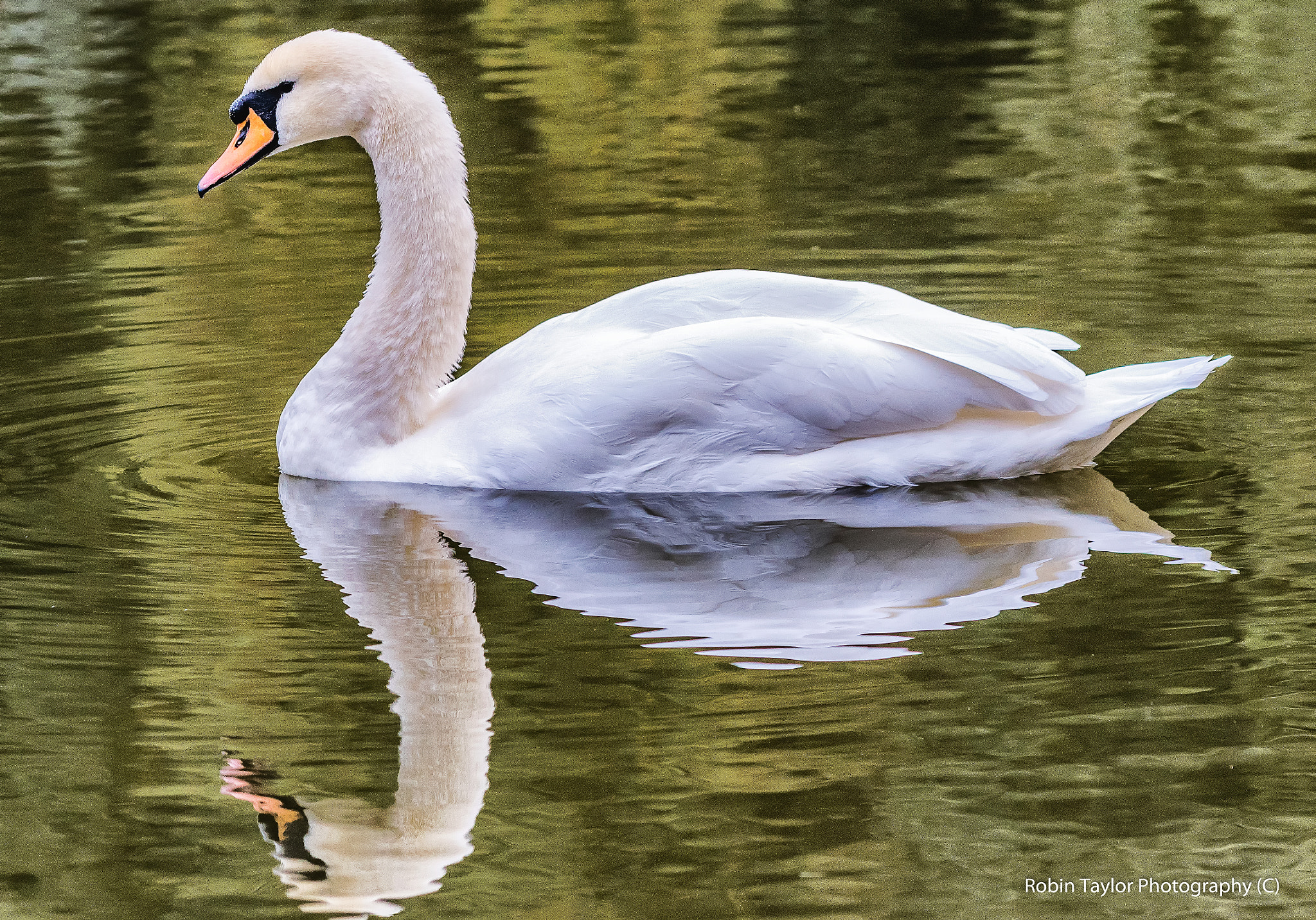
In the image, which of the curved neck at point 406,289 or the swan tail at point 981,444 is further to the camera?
the curved neck at point 406,289

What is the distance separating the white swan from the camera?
22.1ft

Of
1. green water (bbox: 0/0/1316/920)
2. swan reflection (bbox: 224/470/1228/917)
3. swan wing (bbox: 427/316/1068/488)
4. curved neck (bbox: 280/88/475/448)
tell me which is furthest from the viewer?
curved neck (bbox: 280/88/475/448)

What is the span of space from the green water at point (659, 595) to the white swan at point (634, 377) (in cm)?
18

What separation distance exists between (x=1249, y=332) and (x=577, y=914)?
5453 mm

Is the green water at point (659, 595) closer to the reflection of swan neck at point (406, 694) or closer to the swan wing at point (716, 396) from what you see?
the reflection of swan neck at point (406, 694)

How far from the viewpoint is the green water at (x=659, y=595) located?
4.38 meters

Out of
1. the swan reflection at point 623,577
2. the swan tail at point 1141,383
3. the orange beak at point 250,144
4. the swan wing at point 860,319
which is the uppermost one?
the orange beak at point 250,144

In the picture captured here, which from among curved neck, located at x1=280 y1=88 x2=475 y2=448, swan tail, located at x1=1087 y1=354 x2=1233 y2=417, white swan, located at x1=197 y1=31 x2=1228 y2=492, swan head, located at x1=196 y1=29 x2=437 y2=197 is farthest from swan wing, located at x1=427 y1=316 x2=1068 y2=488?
swan head, located at x1=196 y1=29 x2=437 y2=197

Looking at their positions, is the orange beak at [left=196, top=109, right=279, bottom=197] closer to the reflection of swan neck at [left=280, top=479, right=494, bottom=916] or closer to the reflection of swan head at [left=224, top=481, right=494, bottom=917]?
the reflection of swan neck at [left=280, top=479, right=494, bottom=916]

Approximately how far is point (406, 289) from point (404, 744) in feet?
9.12

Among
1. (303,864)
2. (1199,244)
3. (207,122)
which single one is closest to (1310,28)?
(1199,244)

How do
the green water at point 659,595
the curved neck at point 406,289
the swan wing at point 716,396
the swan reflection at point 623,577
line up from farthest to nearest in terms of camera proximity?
the curved neck at point 406,289
the swan wing at point 716,396
the swan reflection at point 623,577
the green water at point 659,595

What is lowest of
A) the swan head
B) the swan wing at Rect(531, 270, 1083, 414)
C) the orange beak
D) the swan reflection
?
the swan reflection

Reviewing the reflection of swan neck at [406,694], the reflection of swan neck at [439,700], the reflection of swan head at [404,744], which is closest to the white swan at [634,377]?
the reflection of swan neck at [406,694]
